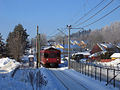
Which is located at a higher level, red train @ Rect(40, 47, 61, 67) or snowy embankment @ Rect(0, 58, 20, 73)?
red train @ Rect(40, 47, 61, 67)

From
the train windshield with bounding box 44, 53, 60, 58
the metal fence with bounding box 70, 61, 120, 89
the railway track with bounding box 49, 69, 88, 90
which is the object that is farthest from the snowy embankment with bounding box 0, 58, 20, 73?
the railway track with bounding box 49, 69, 88, 90

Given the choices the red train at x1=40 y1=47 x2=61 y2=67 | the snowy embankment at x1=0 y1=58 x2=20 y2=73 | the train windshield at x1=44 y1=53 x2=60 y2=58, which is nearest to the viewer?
the snowy embankment at x1=0 y1=58 x2=20 y2=73

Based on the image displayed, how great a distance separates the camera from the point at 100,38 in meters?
144

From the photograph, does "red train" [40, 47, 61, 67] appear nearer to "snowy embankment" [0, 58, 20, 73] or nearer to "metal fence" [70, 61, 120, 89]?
"snowy embankment" [0, 58, 20, 73]

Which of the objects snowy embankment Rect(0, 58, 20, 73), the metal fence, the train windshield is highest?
the train windshield

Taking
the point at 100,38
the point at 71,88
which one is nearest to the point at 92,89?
the point at 71,88

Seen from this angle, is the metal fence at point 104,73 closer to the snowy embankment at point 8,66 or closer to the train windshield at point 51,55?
the train windshield at point 51,55

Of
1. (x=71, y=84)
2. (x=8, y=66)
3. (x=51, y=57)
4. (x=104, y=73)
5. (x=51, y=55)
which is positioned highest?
(x=51, y=55)

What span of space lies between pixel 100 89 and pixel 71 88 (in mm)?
2226

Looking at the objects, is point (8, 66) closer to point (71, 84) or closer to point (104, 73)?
point (104, 73)

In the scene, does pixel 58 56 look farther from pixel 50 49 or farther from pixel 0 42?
pixel 0 42

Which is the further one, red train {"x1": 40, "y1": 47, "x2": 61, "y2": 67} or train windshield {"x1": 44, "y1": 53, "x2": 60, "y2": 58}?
train windshield {"x1": 44, "y1": 53, "x2": 60, "y2": 58}

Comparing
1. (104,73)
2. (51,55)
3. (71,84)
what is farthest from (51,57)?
(71,84)

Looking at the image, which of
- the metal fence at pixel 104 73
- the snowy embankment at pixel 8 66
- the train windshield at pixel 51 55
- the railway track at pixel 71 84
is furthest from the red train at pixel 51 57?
the railway track at pixel 71 84
